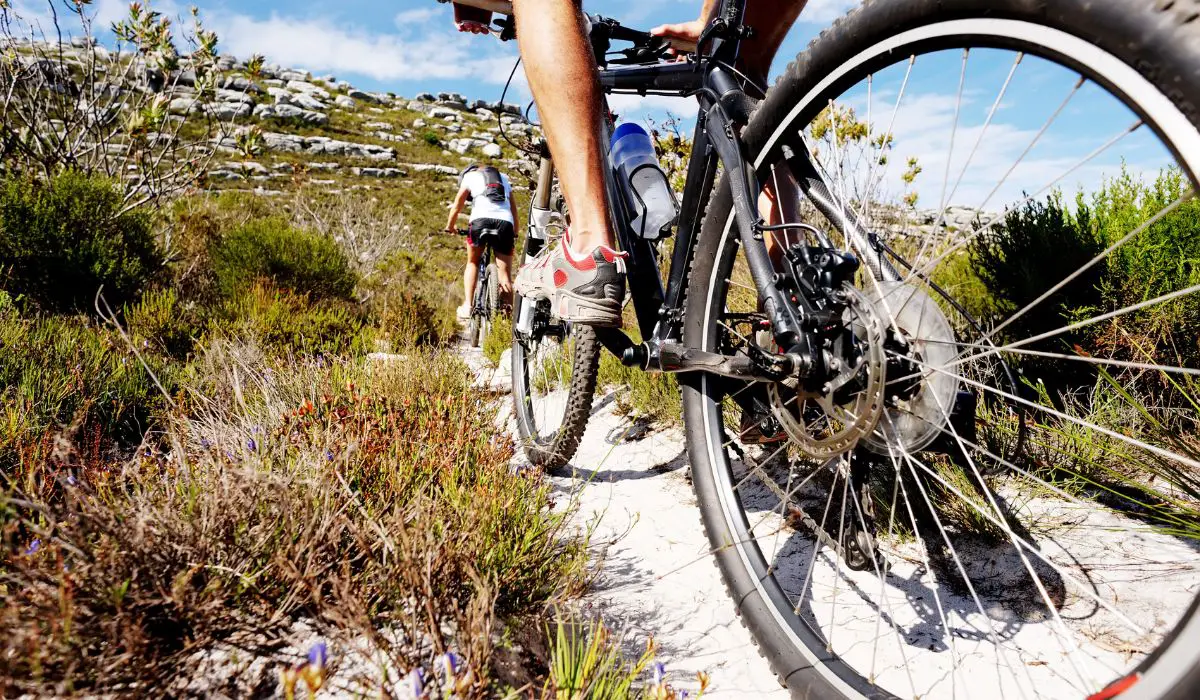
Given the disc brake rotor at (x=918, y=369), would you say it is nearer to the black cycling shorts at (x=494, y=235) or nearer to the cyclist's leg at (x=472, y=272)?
the black cycling shorts at (x=494, y=235)

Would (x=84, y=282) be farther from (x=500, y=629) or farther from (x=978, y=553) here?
(x=978, y=553)

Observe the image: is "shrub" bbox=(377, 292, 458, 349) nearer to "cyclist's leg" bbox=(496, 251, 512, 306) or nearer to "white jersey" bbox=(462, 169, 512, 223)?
"cyclist's leg" bbox=(496, 251, 512, 306)

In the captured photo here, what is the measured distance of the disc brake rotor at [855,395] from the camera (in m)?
1.05

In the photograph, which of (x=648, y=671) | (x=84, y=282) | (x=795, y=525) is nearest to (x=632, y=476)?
(x=795, y=525)

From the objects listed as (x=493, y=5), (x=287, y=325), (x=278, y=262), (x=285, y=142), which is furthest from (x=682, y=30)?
(x=285, y=142)

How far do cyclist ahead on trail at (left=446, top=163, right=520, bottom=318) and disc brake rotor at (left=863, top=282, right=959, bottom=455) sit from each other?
6077mm

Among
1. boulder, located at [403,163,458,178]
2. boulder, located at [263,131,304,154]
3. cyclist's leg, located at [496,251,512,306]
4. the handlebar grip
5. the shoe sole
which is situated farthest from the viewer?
boulder, located at [263,131,304,154]

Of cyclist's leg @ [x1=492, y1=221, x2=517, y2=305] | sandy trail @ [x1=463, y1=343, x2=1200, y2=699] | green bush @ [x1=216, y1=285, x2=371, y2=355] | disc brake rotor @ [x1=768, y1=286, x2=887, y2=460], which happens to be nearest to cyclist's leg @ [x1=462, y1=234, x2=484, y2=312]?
cyclist's leg @ [x1=492, y1=221, x2=517, y2=305]

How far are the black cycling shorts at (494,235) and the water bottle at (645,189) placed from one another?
5.50 meters

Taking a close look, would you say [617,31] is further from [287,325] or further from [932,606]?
[287,325]

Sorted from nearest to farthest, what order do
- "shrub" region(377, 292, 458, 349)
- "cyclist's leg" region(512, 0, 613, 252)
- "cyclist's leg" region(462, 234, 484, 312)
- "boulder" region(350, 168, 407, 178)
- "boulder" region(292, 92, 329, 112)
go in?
"cyclist's leg" region(512, 0, 613, 252), "shrub" region(377, 292, 458, 349), "cyclist's leg" region(462, 234, 484, 312), "boulder" region(350, 168, 407, 178), "boulder" region(292, 92, 329, 112)

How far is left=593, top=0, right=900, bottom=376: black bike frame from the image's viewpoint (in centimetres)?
128

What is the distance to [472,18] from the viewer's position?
7.58 feet

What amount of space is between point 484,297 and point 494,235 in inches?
34.5
